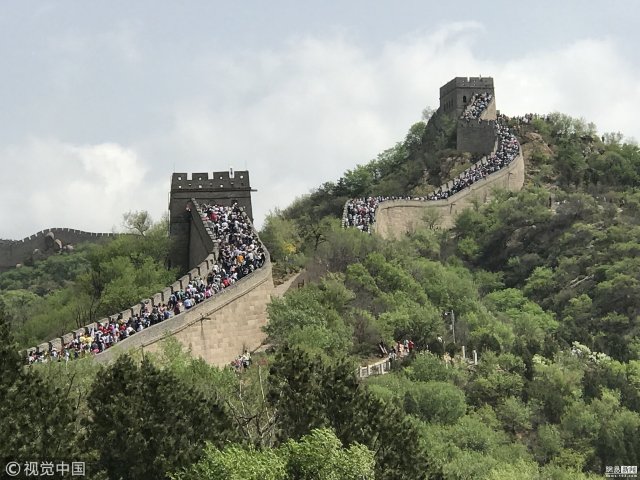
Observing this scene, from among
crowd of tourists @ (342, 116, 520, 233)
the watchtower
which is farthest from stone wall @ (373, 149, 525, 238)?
the watchtower

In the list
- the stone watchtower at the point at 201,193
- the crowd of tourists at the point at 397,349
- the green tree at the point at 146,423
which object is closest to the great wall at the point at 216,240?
the stone watchtower at the point at 201,193

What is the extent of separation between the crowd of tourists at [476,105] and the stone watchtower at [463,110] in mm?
279

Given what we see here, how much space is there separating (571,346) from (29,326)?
83.3 feet

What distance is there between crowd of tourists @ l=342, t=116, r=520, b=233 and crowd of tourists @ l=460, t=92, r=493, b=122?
1775mm

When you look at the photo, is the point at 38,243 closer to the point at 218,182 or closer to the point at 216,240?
the point at 218,182

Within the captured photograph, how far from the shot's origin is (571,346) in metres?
56.6

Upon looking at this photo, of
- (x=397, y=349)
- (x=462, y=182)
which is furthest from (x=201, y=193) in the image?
(x=462, y=182)

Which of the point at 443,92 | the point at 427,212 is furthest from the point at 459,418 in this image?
the point at 443,92

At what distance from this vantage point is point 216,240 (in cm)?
5097

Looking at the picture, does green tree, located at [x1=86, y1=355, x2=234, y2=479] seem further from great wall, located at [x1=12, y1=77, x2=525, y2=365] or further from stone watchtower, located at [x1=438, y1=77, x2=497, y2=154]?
stone watchtower, located at [x1=438, y1=77, x2=497, y2=154]

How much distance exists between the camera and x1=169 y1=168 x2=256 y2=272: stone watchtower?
201ft

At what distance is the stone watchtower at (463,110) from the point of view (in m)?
90.4

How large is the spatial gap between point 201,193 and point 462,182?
943 inches

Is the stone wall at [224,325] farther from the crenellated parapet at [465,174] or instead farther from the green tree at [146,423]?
the crenellated parapet at [465,174]
